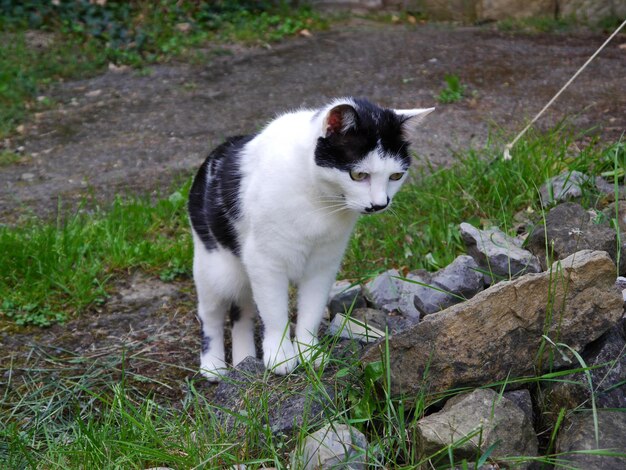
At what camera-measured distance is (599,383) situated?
2418 mm

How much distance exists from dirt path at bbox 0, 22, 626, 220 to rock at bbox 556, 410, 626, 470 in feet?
8.86

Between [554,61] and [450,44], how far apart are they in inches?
38.2

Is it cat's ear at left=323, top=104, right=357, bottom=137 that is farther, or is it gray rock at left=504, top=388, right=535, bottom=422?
cat's ear at left=323, top=104, right=357, bottom=137

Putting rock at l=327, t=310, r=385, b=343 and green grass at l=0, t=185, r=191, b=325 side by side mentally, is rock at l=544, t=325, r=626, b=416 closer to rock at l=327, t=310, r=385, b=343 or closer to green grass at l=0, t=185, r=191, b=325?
rock at l=327, t=310, r=385, b=343

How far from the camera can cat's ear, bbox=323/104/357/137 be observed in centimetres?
261

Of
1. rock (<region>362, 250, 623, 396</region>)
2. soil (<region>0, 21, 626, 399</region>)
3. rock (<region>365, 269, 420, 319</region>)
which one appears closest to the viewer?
rock (<region>362, 250, 623, 396</region>)

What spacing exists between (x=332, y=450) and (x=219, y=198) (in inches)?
48.0

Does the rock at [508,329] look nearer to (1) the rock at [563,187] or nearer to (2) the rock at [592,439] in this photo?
(2) the rock at [592,439]

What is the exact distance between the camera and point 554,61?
666 cm

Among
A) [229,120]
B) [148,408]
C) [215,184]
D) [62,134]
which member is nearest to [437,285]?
[215,184]

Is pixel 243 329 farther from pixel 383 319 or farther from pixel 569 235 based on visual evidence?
pixel 569 235

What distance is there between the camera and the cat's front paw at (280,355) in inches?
118

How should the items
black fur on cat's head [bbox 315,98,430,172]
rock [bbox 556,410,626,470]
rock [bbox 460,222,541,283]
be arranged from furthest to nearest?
rock [bbox 460,222,541,283]
black fur on cat's head [bbox 315,98,430,172]
rock [bbox 556,410,626,470]

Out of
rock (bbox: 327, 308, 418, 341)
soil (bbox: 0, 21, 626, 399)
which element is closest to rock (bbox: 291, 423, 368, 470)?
rock (bbox: 327, 308, 418, 341)
